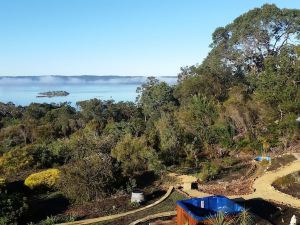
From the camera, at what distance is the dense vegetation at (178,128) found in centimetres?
1753

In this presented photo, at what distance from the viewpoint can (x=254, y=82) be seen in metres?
38.1

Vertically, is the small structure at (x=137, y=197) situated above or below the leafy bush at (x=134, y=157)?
below

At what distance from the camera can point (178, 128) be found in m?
23.0

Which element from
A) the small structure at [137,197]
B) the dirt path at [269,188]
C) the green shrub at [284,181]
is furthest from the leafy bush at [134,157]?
the green shrub at [284,181]

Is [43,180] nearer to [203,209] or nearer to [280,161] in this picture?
[203,209]

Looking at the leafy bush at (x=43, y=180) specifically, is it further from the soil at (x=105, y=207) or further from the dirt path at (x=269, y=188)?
the dirt path at (x=269, y=188)

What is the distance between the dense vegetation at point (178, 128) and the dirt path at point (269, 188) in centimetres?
200

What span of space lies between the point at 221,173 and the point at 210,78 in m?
20.5

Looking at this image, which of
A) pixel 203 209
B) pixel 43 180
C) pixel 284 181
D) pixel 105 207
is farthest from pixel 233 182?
pixel 43 180

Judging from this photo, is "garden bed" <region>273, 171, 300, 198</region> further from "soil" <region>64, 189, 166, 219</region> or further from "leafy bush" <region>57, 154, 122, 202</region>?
"leafy bush" <region>57, 154, 122, 202</region>

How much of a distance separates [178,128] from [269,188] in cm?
703

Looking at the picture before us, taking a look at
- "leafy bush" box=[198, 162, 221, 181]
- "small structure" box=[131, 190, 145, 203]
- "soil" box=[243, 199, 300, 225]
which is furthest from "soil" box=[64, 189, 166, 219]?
"soil" box=[243, 199, 300, 225]

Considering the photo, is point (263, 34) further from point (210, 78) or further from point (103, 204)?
point (103, 204)

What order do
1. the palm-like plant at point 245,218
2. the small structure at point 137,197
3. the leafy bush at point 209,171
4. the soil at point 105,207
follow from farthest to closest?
the leafy bush at point 209,171 → the small structure at point 137,197 → the soil at point 105,207 → the palm-like plant at point 245,218
